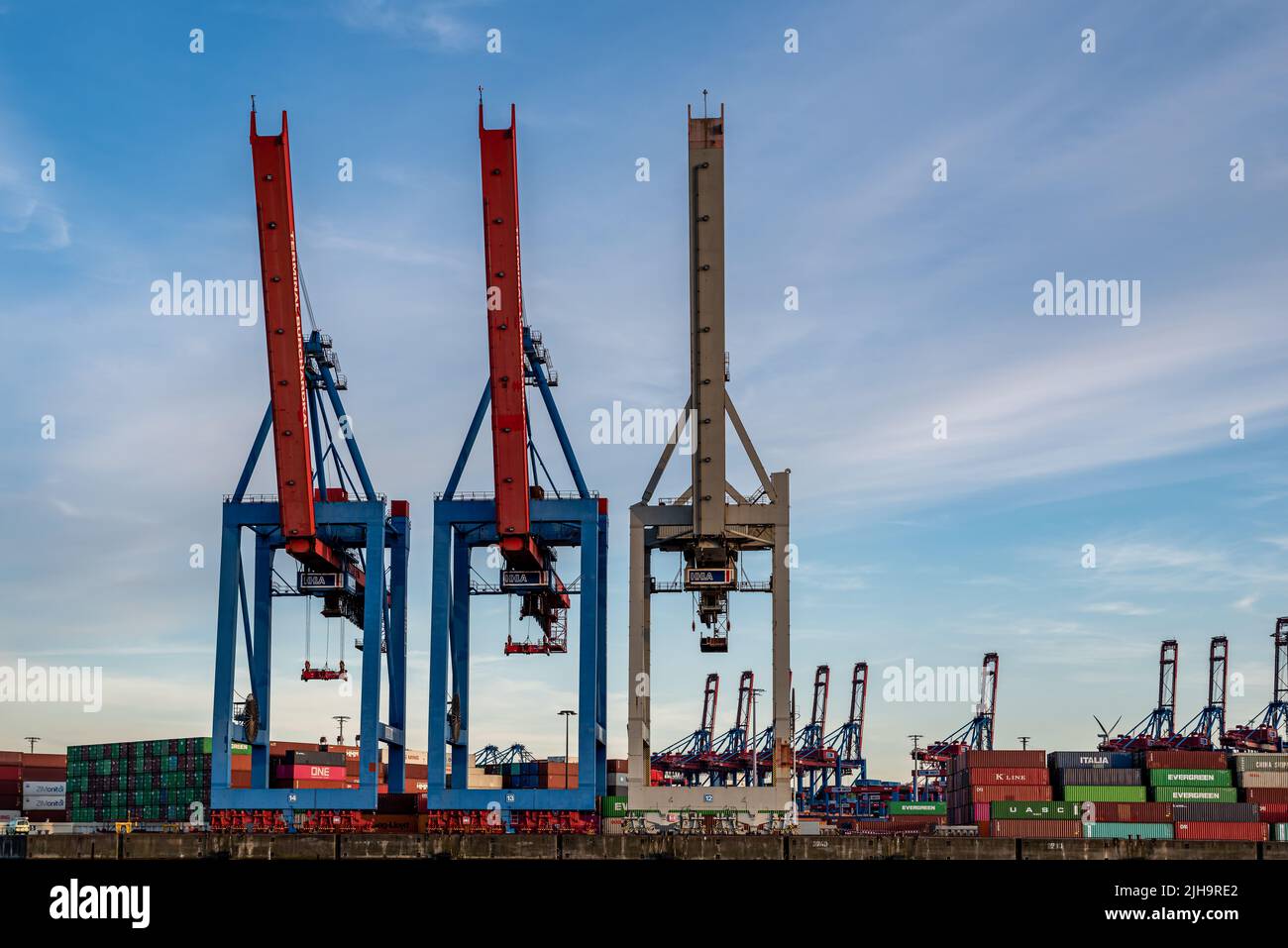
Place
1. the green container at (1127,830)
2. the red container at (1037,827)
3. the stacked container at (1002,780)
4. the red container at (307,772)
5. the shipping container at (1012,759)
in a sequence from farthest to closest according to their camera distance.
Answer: the shipping container at (1012,759), the stacked container at (1002,780), the red container at (1037,827), the red container at (307,772), the green container at (1127,830)

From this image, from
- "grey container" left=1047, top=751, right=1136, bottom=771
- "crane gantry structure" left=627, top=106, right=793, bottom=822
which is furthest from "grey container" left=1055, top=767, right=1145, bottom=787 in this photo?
"crane gantry structure" left=627, top=106, right=793, bottom=822

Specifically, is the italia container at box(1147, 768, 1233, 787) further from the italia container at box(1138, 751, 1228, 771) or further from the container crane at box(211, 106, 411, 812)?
the container crane at box(211, 106, 411, 812)

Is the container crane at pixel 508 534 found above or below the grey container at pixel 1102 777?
above

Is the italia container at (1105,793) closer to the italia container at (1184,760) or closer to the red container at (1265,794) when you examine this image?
the italia container at (1184,760)

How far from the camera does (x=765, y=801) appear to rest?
6538cm

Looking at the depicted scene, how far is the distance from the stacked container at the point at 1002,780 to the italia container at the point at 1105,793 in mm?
2147

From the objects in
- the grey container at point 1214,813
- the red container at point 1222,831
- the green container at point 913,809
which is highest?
the grey container at point 1214,813

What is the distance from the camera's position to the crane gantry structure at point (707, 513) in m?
66.9

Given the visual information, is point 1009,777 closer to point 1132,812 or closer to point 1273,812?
point 1132,812

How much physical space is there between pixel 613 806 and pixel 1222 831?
36.0m

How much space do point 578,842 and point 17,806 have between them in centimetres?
7560

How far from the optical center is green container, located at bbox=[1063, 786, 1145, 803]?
84.2 meters

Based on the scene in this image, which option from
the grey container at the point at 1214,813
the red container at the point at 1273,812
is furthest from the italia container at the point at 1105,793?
the red container at the point at 1273,812
